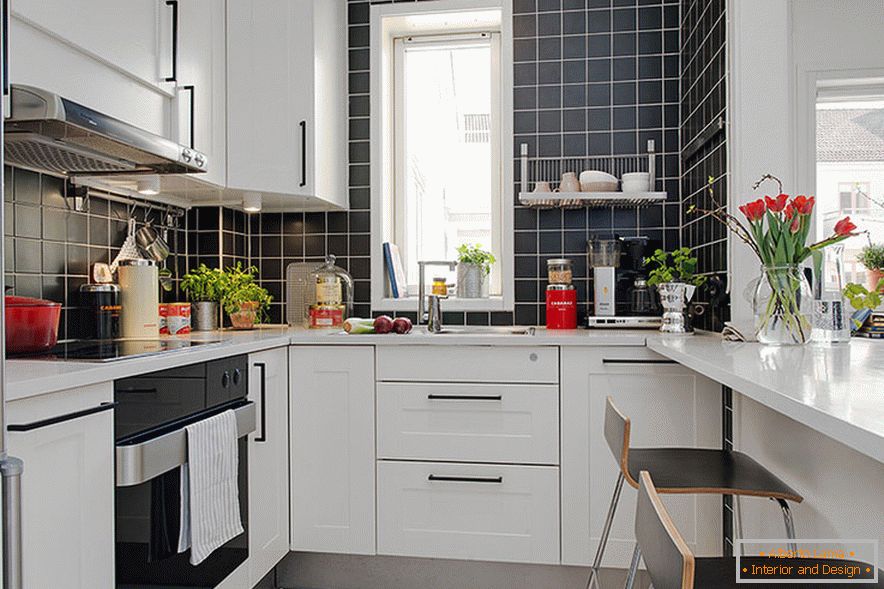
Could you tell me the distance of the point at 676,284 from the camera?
8.65 ft

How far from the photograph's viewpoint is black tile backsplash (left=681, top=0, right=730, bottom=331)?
2.48m

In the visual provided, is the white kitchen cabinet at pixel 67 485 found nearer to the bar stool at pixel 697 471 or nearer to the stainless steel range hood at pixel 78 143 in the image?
the stainless steel range hood at pixel 78 143

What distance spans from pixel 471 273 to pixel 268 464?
1213 millimetres

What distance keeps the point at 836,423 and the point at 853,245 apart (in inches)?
115

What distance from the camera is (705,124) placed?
2688 millimetres

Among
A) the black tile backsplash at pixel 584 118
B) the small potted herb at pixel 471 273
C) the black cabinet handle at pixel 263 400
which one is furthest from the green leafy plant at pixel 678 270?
the black cabinet handle at pixel 263 400

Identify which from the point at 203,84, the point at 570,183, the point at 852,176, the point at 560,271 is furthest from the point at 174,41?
the point at 852,176

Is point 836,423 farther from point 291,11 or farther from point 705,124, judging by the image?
point 291,11

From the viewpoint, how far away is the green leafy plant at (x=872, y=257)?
10.7 feet

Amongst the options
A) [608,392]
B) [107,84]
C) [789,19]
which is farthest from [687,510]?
[107,84]

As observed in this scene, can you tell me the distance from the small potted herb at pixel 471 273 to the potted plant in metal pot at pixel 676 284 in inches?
27.1

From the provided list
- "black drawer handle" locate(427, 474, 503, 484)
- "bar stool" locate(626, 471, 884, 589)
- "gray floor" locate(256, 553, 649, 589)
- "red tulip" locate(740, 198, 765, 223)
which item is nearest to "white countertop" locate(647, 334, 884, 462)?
"bar stool" locate(626, 471, 884, 589)

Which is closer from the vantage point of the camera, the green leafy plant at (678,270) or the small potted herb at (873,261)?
the green leafy plant at (678,270)

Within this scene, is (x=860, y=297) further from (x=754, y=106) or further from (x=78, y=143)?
(x=78, y=143)
